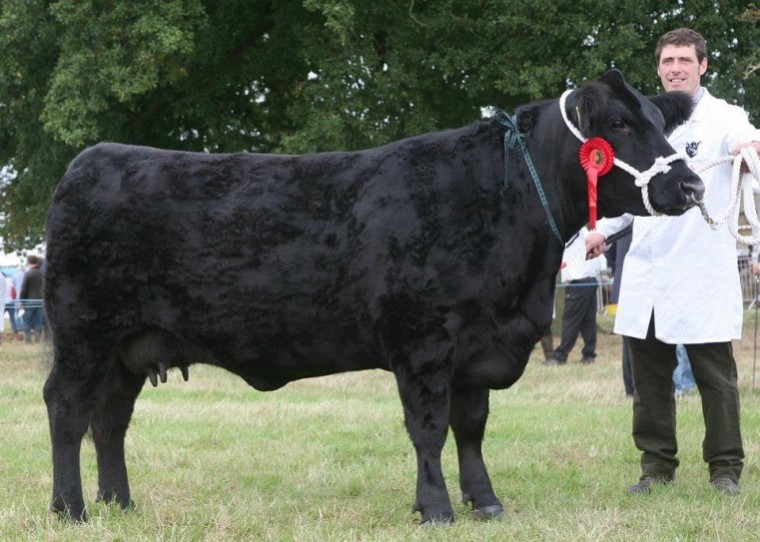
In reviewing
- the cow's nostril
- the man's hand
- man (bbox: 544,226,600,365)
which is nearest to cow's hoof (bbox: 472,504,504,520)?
the man's hand

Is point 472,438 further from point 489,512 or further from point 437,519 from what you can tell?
point 437,519

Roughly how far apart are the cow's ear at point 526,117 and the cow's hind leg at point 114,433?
2.30 metres

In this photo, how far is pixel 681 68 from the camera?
563cm

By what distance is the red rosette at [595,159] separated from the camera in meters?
4.79

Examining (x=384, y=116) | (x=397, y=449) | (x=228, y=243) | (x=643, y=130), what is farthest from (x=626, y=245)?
(x=384, y=116)

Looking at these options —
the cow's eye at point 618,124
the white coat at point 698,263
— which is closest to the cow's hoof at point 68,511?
the white coat at point 698,263

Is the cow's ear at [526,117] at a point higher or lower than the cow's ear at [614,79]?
lower

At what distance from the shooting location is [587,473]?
20.5 ft

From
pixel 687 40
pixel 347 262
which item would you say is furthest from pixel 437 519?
pixel 687 40

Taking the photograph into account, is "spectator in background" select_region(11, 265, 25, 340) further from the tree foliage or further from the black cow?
the black cow

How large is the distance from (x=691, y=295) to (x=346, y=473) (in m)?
2.26

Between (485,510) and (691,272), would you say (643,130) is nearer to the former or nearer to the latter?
(691,272)

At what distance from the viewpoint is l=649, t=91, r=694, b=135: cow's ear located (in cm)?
508

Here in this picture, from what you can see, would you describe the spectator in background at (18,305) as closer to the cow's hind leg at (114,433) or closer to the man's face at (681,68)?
the cow's hind leg at (114,433)
